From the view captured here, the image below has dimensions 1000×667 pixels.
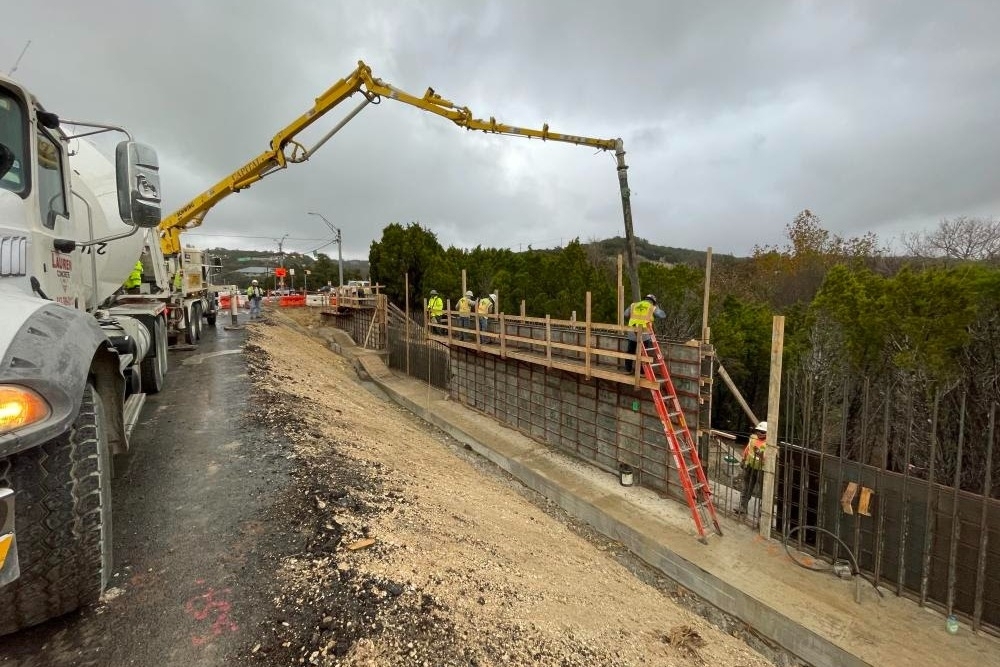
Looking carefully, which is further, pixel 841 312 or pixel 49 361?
pixel 841 312

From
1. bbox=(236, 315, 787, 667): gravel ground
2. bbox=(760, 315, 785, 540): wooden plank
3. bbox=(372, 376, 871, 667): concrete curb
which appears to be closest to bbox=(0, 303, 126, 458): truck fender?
bbox=(236, 315, 787, 667): gravel ground

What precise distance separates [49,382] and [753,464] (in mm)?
8347

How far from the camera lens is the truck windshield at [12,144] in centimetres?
285

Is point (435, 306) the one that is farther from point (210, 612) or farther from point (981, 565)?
point (981, 565)

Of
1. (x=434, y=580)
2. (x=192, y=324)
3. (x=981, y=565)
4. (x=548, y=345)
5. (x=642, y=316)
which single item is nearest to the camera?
(x=434, y=580)

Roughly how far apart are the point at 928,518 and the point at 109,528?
25.3 feet

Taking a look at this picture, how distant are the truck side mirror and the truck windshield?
Answer: 479 mm

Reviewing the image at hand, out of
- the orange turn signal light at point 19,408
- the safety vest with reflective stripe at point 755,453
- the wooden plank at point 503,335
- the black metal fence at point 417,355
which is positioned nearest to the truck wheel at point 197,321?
the black metal fence at point 417,355

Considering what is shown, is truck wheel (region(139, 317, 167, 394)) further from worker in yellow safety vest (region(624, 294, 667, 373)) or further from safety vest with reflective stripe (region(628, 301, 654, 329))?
safety vest with reflective stripe (region(628, 301, 654, 329))

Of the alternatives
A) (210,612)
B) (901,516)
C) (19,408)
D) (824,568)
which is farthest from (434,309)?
(19,408)

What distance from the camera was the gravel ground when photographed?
9.91 ft

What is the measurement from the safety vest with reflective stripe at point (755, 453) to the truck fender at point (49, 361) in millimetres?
7933

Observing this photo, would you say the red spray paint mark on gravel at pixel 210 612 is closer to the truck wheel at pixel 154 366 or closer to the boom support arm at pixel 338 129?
the truck wheel at pixel 154 366

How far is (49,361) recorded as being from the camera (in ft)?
7.14
